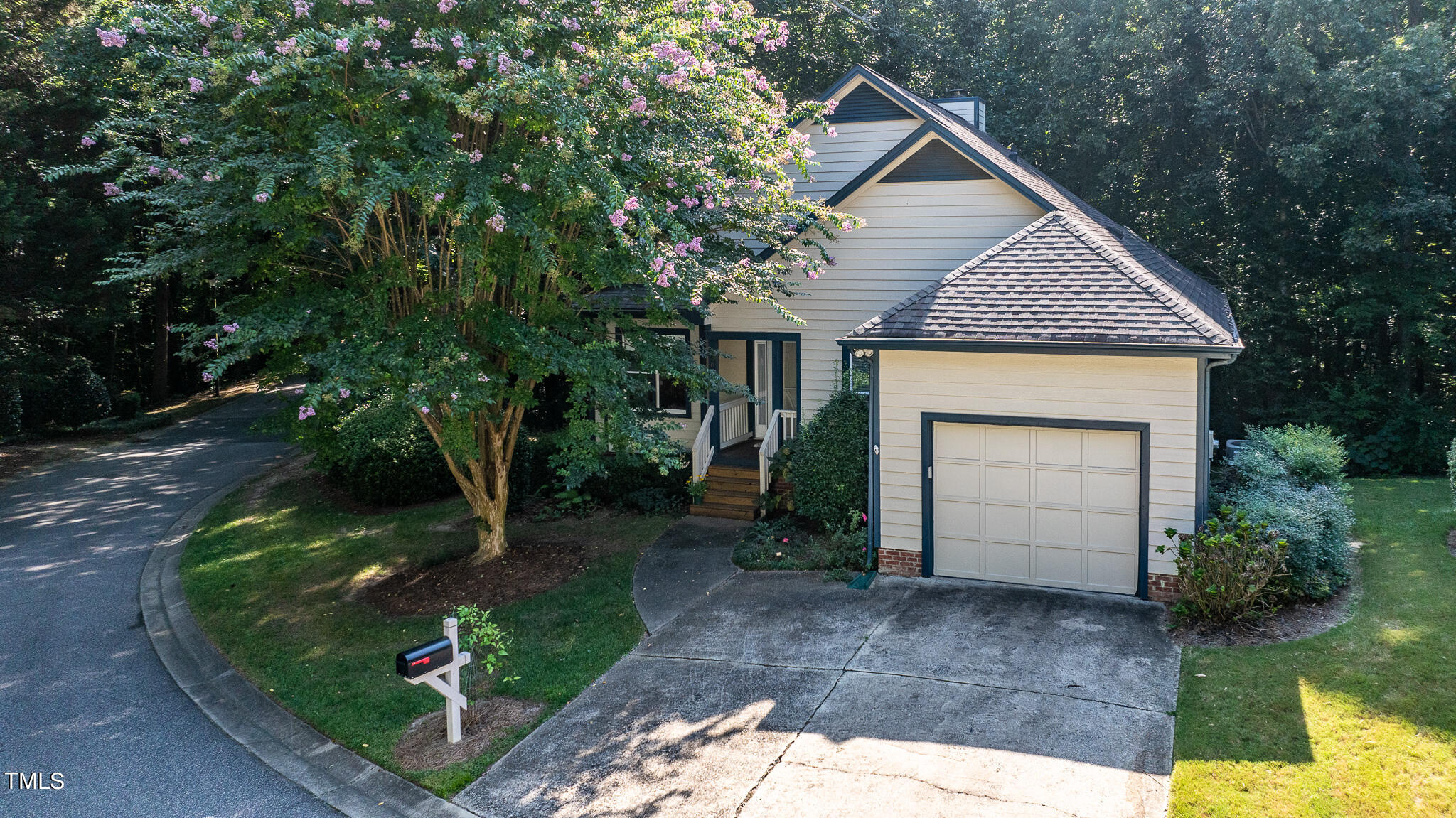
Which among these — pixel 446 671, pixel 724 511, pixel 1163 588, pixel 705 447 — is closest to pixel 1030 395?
pixel 1163 588

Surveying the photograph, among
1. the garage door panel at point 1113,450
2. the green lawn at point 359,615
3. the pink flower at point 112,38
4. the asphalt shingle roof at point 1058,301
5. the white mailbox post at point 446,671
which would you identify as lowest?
the green lawn at point 359,615

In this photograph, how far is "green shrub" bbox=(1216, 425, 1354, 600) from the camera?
9.41 m

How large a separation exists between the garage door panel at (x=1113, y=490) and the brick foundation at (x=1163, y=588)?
0.78 m

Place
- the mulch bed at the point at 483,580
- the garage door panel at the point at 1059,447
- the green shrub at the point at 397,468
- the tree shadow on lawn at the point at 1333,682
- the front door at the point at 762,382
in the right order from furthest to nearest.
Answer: the front door at the point at 762,382 → the green shrub at the point at 397,468 → the mulch bed at the point at 483,580 → the garage door panel at the point at 1059,447 → the tree shadow on lawn at the point at 1333,682

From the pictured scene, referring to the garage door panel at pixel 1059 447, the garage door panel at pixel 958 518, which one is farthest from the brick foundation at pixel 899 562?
the garage door panel at pixel 1059 447

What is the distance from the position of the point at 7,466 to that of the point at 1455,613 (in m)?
23.8

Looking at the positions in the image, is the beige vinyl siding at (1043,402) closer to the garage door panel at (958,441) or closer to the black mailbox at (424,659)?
the garage door panel at (958,441)

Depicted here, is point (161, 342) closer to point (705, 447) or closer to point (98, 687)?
point (705, 447)

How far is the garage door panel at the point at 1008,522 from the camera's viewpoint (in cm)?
1070

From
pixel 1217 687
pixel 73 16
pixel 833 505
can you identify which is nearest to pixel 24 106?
pixel 73 16

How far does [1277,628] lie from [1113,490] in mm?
2079

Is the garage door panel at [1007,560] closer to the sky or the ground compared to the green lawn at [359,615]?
closer to the sky

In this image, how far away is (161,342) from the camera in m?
26.9

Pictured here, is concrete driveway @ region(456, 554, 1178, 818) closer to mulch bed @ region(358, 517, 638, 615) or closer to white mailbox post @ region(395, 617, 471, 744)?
white mailbox post @ region(395, 617, 471, 744)
